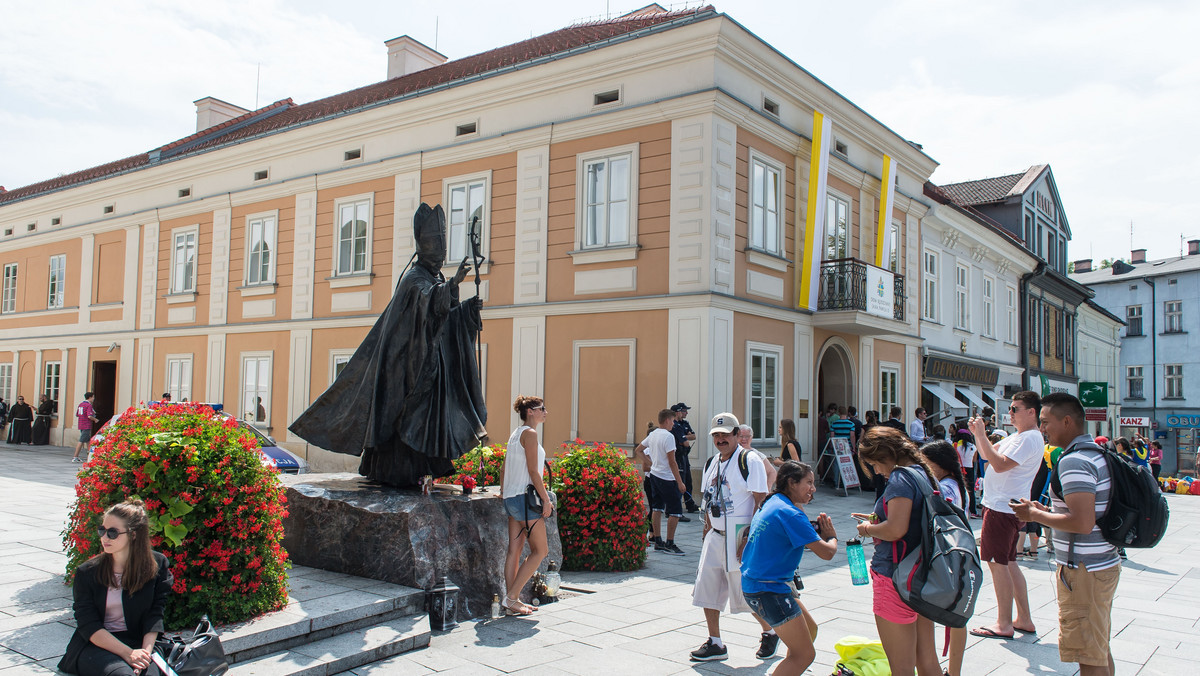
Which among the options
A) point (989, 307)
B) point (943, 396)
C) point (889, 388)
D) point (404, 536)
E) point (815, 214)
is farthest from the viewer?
point (989, 307)

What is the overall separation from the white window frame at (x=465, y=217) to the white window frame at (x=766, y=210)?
520cm

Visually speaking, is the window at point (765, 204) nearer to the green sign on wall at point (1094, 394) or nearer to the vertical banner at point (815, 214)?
the vertical banner at point (815, 214)

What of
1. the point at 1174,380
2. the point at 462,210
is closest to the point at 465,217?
the point at 462,210

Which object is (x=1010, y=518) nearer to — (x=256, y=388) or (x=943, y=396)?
(x=943, y=396)

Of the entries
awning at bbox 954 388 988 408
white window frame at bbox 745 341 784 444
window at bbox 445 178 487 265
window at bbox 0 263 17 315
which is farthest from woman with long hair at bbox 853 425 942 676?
window at bbox 0 263 17 315

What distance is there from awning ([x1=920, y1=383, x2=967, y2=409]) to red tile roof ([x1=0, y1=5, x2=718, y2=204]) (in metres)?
12.1

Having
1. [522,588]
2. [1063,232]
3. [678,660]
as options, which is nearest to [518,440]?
[522,588]

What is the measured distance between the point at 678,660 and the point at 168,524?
329cm

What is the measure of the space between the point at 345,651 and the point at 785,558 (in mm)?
2752

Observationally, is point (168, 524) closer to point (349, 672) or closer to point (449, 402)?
point (349, 672)

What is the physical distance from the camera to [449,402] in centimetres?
692

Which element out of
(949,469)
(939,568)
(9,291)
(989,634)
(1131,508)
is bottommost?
(989,634)

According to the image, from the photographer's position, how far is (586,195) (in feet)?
50.1

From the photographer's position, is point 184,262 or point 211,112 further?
point 211,112
